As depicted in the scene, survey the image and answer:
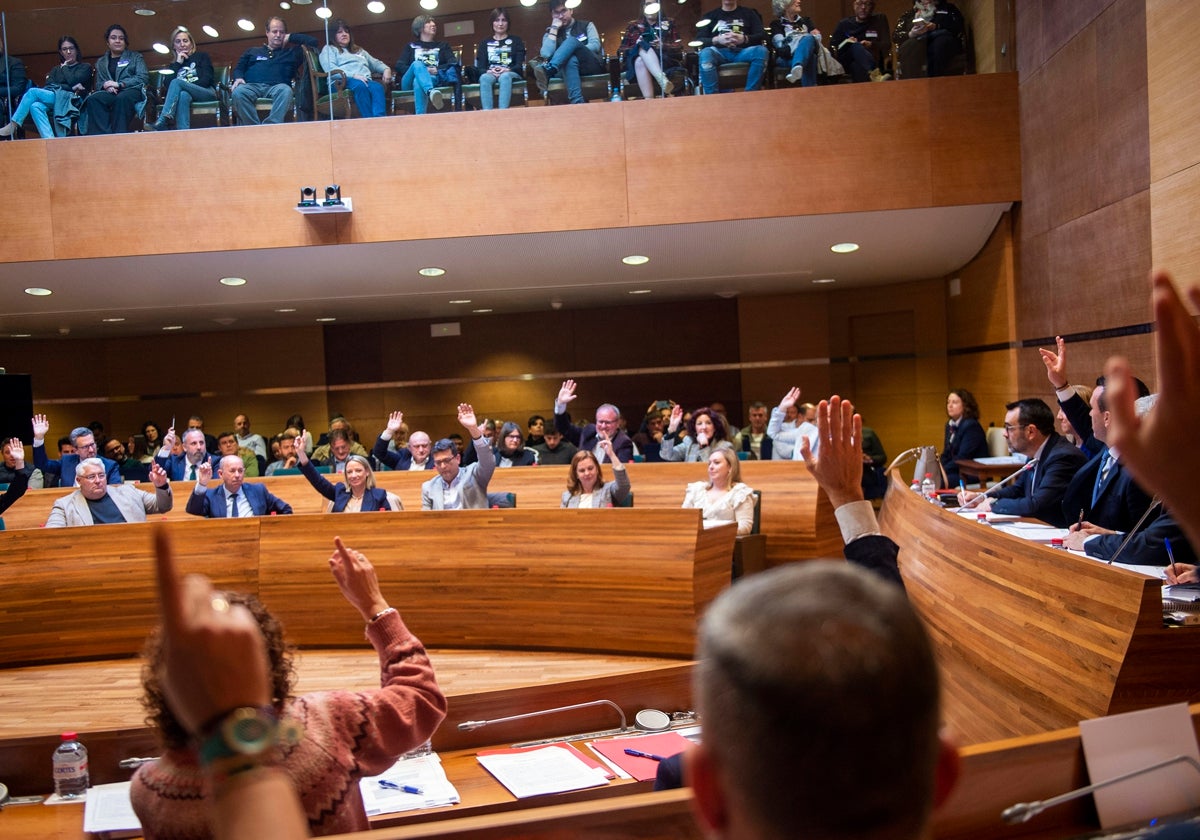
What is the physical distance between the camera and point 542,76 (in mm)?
8023

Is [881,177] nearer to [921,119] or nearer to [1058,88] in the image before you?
[921,119]

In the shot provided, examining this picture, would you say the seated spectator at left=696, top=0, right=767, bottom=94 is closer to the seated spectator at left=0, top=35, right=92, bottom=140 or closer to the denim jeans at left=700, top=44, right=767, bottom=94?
the denim jeans at left=700, top=44, right=767, bottom=94

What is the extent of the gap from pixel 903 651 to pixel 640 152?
7.76m

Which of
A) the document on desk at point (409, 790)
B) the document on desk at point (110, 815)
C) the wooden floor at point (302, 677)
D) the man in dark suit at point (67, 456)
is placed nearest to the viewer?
the document on desk at point (110, 815)

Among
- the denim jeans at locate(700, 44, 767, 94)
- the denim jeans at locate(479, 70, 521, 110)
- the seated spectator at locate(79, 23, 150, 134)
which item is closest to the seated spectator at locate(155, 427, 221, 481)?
the seated spectator at locate(79, 23, 150, 134)

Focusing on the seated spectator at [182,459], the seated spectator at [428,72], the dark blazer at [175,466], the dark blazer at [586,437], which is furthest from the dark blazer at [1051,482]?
the dark blazer at [175,466]

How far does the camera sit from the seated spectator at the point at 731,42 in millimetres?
7680

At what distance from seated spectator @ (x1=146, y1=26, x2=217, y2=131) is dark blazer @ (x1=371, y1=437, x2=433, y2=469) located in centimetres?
327

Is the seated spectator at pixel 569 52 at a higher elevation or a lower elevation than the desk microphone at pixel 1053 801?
higher

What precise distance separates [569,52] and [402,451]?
3.81m

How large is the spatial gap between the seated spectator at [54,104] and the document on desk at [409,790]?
7.55 m

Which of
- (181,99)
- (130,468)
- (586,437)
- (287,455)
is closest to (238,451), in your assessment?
(287,455)

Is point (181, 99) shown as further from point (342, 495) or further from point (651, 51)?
point (342, 495)

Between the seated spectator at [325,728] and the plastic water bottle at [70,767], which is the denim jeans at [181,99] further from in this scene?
the seated spectator at [325,728]
